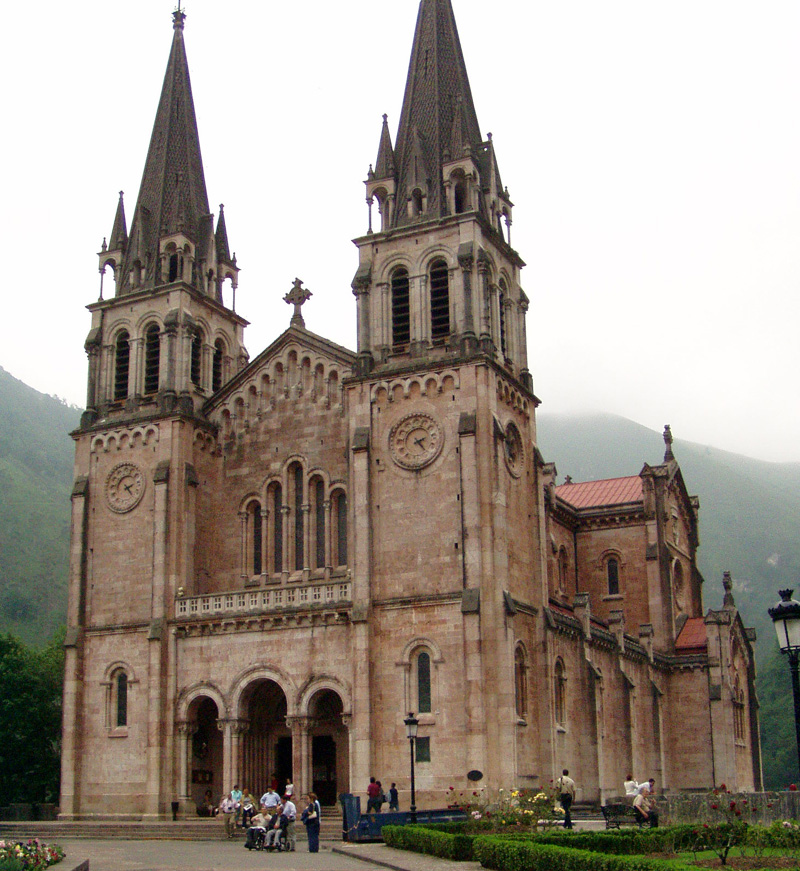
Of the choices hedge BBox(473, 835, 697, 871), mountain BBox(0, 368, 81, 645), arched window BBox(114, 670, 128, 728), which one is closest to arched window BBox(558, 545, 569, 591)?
arched window BBox(114, 670, 128, 728)

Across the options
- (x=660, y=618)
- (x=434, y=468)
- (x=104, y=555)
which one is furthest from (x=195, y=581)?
(x=660, y=618)

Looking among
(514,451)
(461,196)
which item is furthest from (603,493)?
(461,196)

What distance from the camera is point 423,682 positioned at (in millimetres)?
42906

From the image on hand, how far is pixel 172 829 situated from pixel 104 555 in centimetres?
1298

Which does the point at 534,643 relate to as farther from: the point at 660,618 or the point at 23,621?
the point at 23,621

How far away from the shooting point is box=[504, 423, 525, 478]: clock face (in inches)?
1830

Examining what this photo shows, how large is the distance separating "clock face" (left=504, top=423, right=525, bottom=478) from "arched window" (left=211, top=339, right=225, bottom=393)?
15786mm

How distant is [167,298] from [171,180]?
675 centimetres

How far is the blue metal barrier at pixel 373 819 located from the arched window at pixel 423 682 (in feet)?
19.2

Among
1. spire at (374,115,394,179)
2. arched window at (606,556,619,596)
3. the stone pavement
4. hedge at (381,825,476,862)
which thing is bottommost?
the stone pavement

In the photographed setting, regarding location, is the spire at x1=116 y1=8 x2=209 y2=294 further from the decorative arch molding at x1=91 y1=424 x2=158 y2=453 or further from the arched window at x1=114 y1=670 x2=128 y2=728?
the arched window at x1=114 y1=670 x2=128 y2=728

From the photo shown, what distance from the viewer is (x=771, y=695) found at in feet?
350

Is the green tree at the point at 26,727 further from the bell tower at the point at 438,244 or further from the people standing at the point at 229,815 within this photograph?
the bell tower at the point at 438,244

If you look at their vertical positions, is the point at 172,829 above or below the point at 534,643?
below
